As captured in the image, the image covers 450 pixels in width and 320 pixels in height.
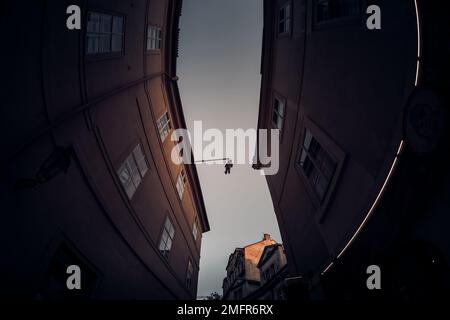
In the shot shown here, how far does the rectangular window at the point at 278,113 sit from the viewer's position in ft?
39.6

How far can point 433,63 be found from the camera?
12.8ft

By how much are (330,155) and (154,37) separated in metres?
10.7

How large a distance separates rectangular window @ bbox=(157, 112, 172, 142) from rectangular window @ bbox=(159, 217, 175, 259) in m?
4.76

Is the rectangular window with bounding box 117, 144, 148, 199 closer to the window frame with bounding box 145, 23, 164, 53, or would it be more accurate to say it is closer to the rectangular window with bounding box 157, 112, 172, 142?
the rectangular window with bounding box 157, 112, 172, 142

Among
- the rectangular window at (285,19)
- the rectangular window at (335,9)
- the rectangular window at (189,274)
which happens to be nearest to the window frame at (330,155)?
the rectangular window at (335,9)

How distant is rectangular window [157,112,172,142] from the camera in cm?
1302

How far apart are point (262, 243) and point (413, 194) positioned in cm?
3771

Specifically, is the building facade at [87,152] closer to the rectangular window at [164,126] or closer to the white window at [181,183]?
the rectangular window at [164,126]

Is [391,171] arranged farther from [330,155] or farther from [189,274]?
[189,274]

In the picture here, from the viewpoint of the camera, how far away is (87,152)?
22.2 feet

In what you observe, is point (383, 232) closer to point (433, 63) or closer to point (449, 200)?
point (449, 200)

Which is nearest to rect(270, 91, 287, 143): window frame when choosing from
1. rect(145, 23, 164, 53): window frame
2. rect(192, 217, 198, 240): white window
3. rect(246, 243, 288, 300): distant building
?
rect(145, 23, 164, 53): window frame

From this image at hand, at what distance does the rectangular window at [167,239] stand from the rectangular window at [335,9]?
11761 millimetres

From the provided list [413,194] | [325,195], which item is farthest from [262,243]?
[413,194]
